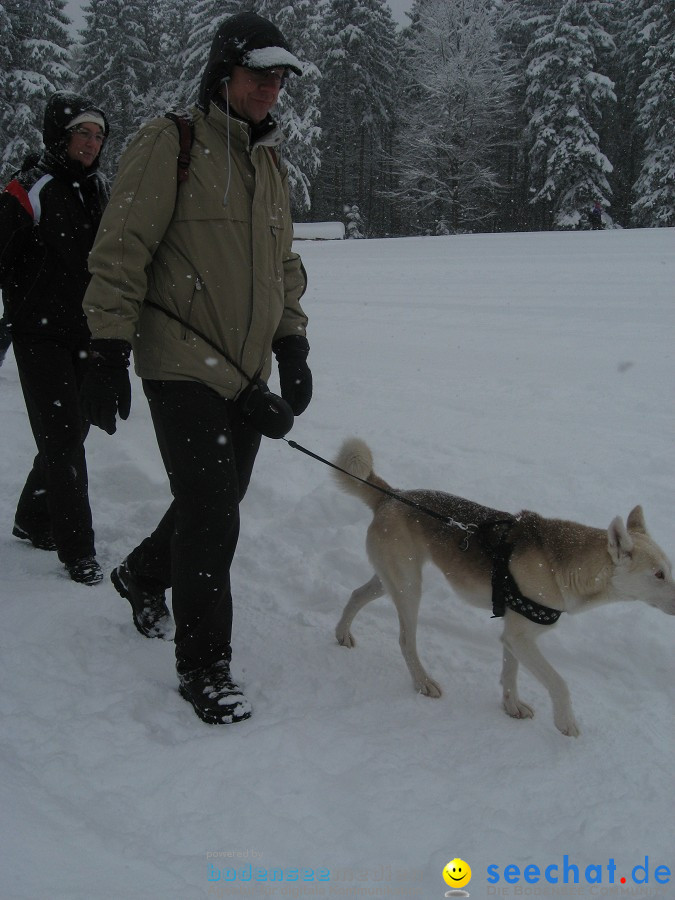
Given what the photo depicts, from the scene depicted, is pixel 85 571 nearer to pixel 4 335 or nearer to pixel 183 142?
pixel 4 335

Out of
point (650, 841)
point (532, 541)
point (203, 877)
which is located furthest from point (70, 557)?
point (650, 841)

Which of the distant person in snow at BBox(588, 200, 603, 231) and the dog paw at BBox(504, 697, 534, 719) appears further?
the distant person in snow at BBox(588, 200, 603, 231)

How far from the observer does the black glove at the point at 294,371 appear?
3.09 meters

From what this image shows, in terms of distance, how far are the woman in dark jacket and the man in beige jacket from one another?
1127 mm

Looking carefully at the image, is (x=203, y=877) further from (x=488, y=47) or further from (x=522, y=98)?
(x=522, y=98)

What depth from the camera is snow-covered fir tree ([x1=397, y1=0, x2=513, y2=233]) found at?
33250 mm

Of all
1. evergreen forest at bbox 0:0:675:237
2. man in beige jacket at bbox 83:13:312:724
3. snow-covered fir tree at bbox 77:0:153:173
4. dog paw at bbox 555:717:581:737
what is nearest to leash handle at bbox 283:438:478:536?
man in beige jacket at bbox 83:13:312:724

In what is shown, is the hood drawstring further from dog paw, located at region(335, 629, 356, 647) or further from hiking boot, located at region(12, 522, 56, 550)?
hiking boot, located at region(12, 522, 56, 550)

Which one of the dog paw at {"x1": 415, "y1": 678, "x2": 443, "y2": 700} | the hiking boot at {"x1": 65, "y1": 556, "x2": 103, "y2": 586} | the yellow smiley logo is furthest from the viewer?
the hiking boot at {"x1": 65, "y1": 556, "x2": 103, "y2": 586}

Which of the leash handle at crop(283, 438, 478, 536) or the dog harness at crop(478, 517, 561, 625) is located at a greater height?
the leash handle at crop(283, 438, 478, 536)

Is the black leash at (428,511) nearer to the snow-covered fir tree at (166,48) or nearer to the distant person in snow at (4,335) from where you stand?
the distant person in snow at (4,335)

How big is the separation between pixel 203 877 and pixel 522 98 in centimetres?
4137

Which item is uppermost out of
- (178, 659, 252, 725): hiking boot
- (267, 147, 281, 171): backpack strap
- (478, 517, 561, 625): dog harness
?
(267, 147, 281, 171): backpack strap

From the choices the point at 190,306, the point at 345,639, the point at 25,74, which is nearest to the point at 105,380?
the point at 190,306
